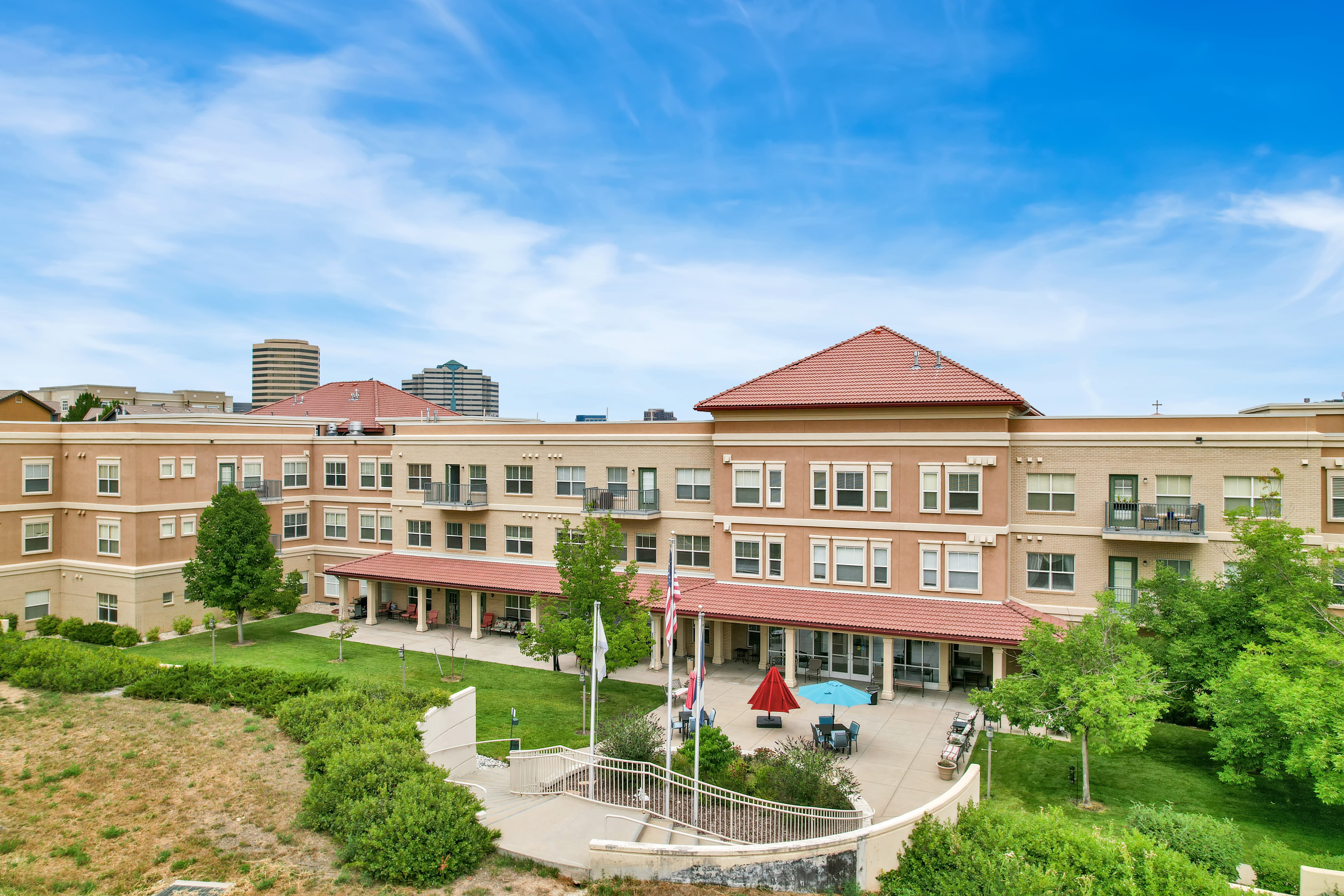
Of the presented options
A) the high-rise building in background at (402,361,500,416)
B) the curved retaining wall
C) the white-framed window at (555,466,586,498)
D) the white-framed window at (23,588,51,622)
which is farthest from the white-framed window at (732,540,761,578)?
the high-rise building in background at (402,361,500,416)

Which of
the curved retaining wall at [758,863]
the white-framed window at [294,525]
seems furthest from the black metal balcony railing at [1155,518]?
the white-framed window at [294,525]

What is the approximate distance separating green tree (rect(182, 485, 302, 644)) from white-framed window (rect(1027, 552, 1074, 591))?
30518 millimetres

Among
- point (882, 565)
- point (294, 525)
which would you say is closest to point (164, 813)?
point (882, 565)

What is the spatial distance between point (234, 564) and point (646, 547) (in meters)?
17.7

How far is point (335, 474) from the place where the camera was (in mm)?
44219

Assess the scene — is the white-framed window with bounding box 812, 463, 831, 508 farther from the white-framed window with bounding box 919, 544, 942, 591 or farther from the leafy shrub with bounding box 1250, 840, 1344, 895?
the leafy shrub with bounding box 1250, 840, 1344, 895

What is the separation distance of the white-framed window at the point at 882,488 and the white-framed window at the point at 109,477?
33.2 meters

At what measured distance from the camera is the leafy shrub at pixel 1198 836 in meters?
14.6

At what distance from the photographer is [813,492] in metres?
30.6

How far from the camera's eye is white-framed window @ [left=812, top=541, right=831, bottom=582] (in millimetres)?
30344

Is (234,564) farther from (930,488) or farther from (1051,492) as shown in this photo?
(1051,492)

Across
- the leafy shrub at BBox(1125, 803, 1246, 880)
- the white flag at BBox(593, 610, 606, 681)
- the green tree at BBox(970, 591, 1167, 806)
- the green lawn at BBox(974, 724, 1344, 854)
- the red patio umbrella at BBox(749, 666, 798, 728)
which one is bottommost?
the green lawn at BBox(974, 724, 1344, 854)

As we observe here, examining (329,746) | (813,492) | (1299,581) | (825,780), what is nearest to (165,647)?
(329,746)

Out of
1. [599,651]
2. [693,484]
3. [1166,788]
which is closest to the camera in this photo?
[599,651]
